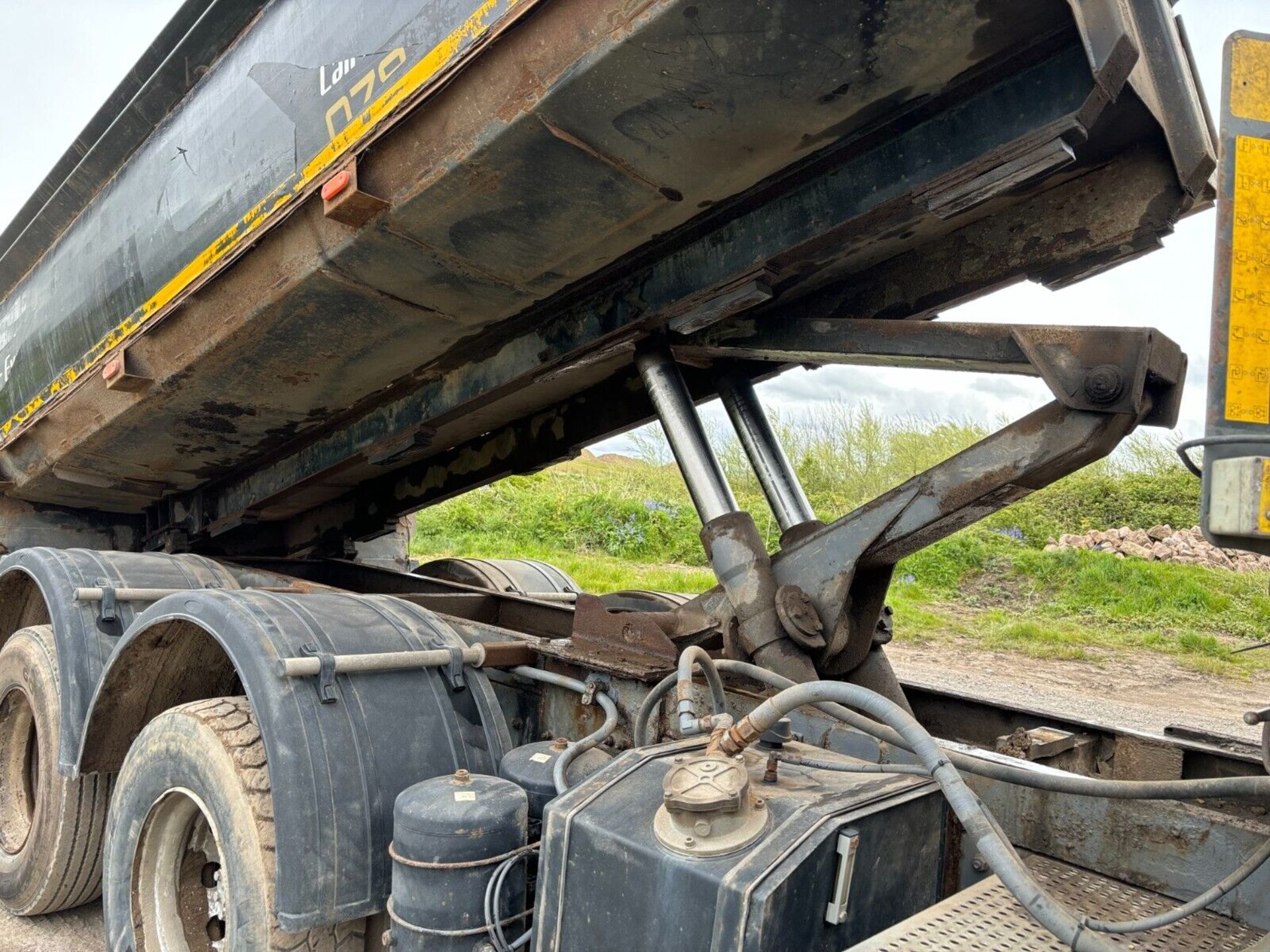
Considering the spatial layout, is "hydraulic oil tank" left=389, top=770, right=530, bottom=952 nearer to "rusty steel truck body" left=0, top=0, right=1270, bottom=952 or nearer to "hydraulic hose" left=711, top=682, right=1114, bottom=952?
"rusty steel truck body" left=0, top=0, right=1270, bottom=952

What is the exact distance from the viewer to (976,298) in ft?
8.72

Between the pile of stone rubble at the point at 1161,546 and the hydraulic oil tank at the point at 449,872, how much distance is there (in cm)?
1109

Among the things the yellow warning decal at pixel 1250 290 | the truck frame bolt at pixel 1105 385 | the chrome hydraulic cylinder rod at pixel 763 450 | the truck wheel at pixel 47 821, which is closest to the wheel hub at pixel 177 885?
the truck wheel at pixel 47 821

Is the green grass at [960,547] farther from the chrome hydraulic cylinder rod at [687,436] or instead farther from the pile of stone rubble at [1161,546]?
the chrome hydraulic cylinder rod at [687,436]

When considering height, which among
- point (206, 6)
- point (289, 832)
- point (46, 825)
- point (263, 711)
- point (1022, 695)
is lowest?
point (1022, 695)

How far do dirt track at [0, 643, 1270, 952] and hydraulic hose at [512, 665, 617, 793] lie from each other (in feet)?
9.83

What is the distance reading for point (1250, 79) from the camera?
1.34 meters

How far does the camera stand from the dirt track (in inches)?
253

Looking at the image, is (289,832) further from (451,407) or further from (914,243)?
(914,243)

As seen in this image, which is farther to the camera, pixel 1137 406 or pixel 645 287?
pixel 645 287

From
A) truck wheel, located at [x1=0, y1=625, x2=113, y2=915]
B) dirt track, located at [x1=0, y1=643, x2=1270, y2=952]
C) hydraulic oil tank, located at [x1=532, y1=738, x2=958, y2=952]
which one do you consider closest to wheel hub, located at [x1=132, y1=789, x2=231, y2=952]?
truck wheel, located at [x1=0, y1=625, x2=113, y2=915]

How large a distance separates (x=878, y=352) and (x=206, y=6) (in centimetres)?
238

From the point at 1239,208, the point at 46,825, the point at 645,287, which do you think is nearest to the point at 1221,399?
the point at 1239,208

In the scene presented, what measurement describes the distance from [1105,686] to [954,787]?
23.5 feet
